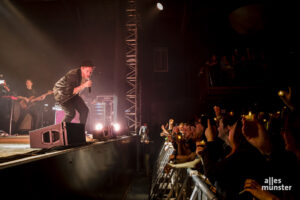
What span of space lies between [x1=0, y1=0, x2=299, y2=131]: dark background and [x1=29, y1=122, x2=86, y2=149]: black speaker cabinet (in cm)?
548

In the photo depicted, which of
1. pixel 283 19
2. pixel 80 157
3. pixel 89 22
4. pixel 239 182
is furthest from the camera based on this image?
pixel 283 19

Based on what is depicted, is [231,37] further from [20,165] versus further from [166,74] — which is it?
[20,165]

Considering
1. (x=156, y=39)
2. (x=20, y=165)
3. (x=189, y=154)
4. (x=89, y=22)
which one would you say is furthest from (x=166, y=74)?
(x=20, y=165)

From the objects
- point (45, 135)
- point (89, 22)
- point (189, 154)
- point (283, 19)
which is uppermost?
point (283, 19)

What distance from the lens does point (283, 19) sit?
33.8 ft

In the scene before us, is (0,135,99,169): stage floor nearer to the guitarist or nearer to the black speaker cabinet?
the black speaker cabinet

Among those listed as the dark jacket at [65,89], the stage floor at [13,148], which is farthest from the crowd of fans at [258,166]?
the dark jacket at [65,89]

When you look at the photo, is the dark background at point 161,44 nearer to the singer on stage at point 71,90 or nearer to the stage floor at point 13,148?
the stage floor at point 13,148

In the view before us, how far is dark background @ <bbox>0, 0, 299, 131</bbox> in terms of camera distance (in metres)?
7.88

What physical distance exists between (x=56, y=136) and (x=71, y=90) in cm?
128

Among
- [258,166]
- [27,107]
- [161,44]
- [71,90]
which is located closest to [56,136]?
[71,90]

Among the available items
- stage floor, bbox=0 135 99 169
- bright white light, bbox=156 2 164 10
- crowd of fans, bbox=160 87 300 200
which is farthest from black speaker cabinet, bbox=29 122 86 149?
bright white light, bbox=156 2 164 10

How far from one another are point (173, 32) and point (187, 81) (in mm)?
3350

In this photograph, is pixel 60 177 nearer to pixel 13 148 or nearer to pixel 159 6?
pixel 13 148
